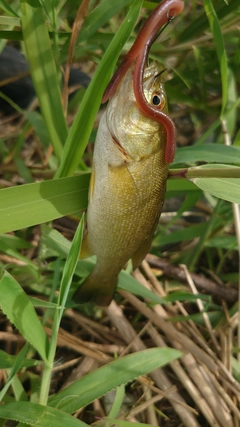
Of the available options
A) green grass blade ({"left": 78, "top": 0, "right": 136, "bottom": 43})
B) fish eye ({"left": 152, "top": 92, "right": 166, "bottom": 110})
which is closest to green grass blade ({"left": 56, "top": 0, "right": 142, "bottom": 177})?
fish eye ({"left": 152, "top": 92, "right": 166, "bottom": 110})

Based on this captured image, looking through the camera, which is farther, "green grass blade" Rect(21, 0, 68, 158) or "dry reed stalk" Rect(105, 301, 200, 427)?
"dry reed stalk" Rect(105, 301, 200, 427)

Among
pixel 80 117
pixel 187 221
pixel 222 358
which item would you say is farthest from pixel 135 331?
pixel 80 117

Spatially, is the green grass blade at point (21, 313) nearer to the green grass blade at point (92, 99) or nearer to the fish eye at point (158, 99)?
the green grass blade at point (92, 99)

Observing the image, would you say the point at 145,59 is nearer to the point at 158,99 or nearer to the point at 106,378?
the point at 158,99

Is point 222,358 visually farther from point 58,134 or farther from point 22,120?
point 22,120

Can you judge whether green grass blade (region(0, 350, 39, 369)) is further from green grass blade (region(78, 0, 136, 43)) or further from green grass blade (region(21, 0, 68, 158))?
green grass blade (region(78, 0, 136, 43))

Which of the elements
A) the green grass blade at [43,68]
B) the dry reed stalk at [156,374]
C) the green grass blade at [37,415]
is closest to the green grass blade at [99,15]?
the green grass blade at [43,68]
